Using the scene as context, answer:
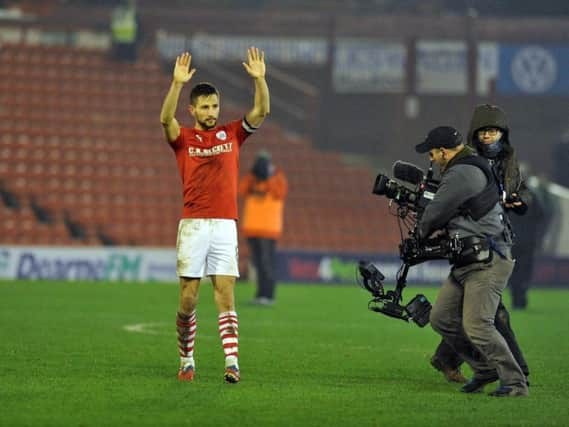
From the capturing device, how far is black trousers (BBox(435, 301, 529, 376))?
10.8 meters

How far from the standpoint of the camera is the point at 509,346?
10.9 meters

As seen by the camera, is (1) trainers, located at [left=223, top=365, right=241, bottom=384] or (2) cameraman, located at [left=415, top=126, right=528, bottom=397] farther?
(1) trainers, located at [left=223, top=365, right=241, bottom=384]

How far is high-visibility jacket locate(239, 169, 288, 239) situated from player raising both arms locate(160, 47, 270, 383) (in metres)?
10.4

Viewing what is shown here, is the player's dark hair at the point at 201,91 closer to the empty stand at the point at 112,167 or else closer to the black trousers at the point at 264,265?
the black trousers at the point at 264,265

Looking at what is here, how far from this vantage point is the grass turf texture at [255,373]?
8.78 m

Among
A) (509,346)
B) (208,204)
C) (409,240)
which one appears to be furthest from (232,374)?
(509,346)

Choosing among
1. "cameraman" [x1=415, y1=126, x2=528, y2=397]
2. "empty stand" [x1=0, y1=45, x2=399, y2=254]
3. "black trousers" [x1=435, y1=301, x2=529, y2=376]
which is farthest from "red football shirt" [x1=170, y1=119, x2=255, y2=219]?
"empty stand" [x1=0, y1=45, x2=399, y2=254]

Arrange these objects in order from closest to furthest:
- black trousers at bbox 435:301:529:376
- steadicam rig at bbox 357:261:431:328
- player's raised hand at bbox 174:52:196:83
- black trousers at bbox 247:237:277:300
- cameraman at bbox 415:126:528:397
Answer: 1. cameraman at bbox 415:126:528:397
2. player's raised hand at bbox 174:52:196:83
3. steadicam rig at bbox 357:261:431:328
4. black trousers at bbox 435:301:529:376
5. black trousers at bbox 247:237:277:300

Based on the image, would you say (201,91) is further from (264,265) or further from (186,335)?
(264,265)

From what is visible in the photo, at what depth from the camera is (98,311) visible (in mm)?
18828

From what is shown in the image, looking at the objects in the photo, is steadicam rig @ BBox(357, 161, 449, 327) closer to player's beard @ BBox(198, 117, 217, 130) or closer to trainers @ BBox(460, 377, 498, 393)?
trainers @ BBox(460, 377, 498, 393)

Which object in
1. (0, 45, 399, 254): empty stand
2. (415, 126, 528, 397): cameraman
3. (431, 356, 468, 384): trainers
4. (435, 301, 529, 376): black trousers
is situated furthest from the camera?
(0, 45, 399, 254): empty stand

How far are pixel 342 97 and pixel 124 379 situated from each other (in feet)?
75.3

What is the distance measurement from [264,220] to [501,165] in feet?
35.2
